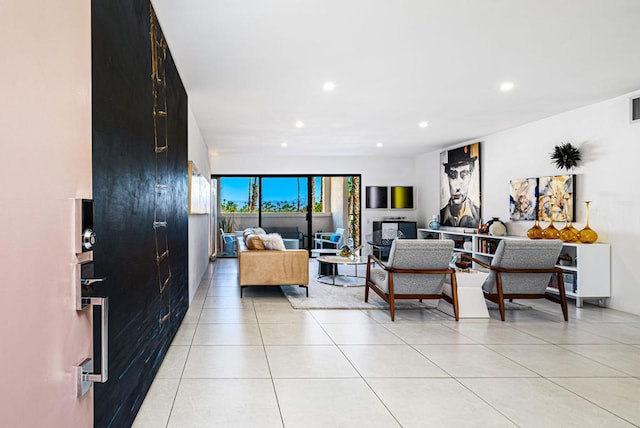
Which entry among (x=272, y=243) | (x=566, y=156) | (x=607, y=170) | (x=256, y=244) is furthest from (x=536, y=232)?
(x=256, y=244)

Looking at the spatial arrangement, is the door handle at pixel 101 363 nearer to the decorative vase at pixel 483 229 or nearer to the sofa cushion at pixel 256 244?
the sofa cushion at pixel 256 244

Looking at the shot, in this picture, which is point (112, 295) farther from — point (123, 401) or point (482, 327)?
point (482, 327)

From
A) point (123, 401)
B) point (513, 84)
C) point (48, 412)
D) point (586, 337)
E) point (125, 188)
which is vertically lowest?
point (586, 337)

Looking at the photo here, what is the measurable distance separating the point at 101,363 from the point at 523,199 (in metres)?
7.03

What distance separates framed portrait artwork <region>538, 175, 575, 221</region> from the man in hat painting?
73.3 inches

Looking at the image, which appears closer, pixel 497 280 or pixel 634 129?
pixel 497 280

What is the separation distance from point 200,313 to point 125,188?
322 centimetres

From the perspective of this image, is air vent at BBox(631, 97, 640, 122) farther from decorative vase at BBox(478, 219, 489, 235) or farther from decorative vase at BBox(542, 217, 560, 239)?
decorative vase at BBox(478, 219, 489, 235)

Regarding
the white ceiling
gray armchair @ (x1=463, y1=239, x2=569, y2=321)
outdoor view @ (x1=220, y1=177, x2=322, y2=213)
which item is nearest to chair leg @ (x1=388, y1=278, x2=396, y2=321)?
gray armchair @ (x1=463, y1=239, x2=569, y2=321)

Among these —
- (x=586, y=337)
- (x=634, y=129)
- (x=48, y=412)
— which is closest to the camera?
(x=48, y=412)

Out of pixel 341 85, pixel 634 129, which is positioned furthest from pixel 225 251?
pixel 634 129

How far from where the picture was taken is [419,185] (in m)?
11.4

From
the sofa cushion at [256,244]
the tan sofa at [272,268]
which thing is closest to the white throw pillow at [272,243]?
the sofa cushion at [256,244]

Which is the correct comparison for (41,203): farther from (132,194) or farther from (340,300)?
(340,300)
